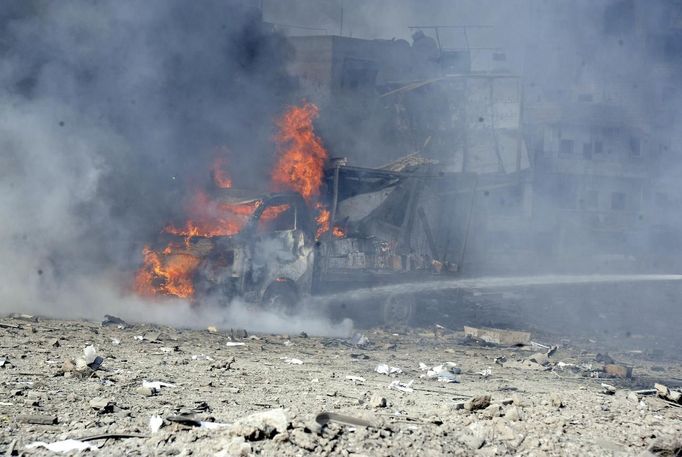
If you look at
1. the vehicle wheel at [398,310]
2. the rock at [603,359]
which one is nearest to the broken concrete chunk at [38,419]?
the rock at [603,359]

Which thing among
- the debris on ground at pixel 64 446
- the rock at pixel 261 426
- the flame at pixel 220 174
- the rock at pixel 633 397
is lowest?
the rock at pixel 633 397

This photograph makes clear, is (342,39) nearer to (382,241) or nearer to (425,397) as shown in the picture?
(382,241)

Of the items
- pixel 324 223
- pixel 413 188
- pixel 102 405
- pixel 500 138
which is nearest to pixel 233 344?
pixel 324 223

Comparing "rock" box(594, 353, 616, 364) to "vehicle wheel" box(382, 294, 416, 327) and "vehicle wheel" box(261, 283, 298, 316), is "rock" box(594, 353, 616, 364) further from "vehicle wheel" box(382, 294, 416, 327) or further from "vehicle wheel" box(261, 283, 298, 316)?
"vehicle wheel" box(261, 283, 298, 316)

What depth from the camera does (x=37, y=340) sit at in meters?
8.27

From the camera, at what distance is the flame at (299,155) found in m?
13.3

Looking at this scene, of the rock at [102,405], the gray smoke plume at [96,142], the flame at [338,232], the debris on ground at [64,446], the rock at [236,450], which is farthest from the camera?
the flame at [338,232]

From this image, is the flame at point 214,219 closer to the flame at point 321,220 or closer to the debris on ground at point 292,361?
the flame at point 321,220

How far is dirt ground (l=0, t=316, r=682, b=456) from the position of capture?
4.41 meters

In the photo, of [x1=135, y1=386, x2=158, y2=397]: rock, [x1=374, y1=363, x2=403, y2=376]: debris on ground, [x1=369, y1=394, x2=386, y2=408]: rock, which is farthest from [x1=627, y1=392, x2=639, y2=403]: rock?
[x1=135, y1=386, x2=158, y2=397]: rock

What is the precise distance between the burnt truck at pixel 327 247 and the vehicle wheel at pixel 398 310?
0.06ft

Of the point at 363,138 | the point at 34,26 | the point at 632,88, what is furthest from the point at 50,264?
the point at 632,88

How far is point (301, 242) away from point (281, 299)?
94 cm

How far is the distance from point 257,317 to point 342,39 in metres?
20.9
